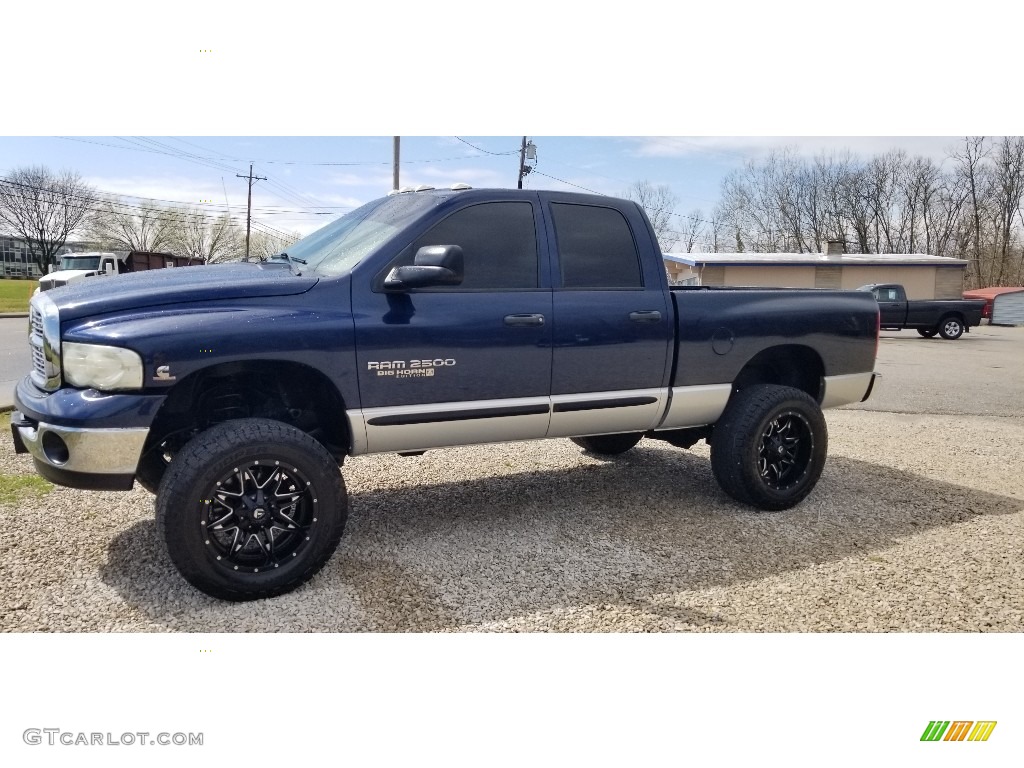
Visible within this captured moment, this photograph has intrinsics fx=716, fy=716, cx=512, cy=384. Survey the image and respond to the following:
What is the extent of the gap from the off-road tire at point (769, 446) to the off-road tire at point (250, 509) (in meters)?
2.45

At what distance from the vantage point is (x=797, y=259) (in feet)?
29.9

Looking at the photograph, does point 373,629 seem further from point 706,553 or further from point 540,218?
point 540,218

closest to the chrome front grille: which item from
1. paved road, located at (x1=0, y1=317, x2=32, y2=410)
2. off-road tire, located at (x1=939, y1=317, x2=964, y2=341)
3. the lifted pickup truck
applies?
paved road, located at (x1=0, y1=317, x2=32, y2=410)

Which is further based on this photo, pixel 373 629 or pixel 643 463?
pixel 643 463

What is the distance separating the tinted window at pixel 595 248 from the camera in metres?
3.99

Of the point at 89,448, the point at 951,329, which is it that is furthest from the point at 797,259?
the point at 951,329

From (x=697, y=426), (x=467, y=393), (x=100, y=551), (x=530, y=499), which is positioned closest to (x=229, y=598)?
(x=100, y=551)

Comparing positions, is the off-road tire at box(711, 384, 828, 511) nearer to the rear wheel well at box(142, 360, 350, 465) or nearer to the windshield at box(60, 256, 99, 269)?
the rear wheel well at box(142, 360, 350, 465)

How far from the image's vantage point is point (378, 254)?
11.6 ft

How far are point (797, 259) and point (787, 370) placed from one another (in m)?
4.73

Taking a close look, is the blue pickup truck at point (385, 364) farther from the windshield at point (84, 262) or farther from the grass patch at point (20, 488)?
the windshield at point (84, 262)

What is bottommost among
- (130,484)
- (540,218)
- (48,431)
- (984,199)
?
(130,484)

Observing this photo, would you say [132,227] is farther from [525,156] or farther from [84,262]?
[525,156]

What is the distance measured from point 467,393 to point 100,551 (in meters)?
2.03
